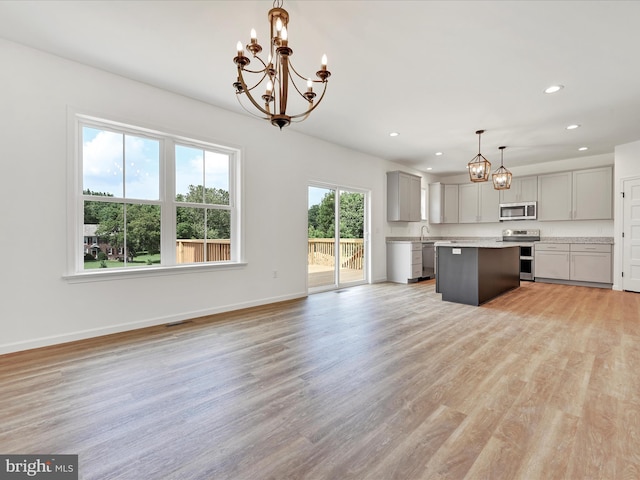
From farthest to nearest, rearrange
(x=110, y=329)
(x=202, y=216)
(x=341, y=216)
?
(x=341, y=216), (x=202, y=216), (x=110, y=329)

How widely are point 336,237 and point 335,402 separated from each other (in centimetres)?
421

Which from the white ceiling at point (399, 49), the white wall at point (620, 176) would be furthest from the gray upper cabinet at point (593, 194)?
the white ceiling at point (399, 49)

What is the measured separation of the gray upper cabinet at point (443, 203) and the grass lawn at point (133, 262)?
7.07 metres

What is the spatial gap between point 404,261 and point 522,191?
A: 3380 mm

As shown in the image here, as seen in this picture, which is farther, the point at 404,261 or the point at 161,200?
the point at 404,261

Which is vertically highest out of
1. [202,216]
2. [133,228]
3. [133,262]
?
[202,216]

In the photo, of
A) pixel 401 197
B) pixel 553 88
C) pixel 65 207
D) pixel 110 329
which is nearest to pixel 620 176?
pixel 553 88

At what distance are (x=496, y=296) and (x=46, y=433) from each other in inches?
228

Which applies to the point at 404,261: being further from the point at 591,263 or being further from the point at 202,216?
the point at 202,216

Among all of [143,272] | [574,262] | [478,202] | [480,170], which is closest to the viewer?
[143,272]

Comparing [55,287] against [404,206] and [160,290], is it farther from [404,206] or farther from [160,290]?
[404,206]

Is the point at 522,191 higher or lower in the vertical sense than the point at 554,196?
higher

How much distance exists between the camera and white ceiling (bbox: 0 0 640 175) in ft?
7.80

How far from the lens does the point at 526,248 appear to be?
7.26 metres
